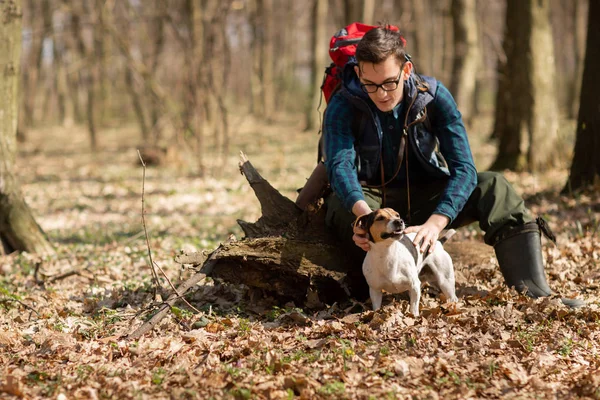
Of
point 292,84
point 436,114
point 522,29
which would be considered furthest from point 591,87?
point 292,84

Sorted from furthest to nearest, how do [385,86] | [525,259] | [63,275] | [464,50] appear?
[464,50]
[63,275]
[525,259]
[385,86]

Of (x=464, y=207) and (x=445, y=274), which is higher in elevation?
(x=464, y=207)

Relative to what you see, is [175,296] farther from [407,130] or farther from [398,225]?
[407,130]

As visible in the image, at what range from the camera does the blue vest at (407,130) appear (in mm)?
4660

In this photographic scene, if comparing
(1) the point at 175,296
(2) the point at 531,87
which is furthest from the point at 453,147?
(2) the point at 531,87

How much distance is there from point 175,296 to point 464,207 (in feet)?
7.62

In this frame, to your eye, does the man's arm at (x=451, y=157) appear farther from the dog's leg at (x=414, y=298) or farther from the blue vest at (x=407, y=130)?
the dog's leg at (x=414, y=298)

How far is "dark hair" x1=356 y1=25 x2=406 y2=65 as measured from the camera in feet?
14.2

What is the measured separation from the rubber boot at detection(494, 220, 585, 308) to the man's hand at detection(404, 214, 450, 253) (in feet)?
2.33

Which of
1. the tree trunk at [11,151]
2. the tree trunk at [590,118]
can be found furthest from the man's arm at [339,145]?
the tree trunk at [590,118]

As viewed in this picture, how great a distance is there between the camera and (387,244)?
423cm

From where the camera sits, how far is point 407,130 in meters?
4.70

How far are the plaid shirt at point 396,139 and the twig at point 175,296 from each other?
3.41ft

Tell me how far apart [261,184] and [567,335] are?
2552mm
